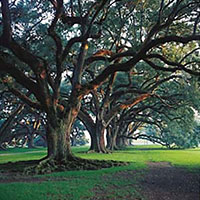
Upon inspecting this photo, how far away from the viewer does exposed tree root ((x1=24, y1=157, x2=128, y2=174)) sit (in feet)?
33.0

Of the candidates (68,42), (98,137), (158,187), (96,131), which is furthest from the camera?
(98,137)

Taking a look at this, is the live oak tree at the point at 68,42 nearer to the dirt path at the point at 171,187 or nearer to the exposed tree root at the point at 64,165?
the exposed tree root at the point at 64,165

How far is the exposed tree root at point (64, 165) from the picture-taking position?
10.1 metres

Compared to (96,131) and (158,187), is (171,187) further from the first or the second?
(96,131)

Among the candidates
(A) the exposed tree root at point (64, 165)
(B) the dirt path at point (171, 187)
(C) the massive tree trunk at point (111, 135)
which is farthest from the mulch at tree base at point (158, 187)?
(C) the massive tree trunk at point (111, 135)

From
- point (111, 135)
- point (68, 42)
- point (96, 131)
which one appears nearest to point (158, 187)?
point (68, 42)

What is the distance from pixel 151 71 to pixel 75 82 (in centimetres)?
862

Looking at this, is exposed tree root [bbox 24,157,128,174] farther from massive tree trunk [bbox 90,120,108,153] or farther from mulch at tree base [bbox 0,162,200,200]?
massive tree trunk [bbox 90,120,108,153]

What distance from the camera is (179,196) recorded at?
6301 millimetres

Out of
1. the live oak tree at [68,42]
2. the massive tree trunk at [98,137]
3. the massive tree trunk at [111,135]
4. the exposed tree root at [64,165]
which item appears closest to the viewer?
the exposed tree root at [64,165]

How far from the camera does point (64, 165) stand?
11188 mm

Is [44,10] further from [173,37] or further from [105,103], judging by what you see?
[105,103]

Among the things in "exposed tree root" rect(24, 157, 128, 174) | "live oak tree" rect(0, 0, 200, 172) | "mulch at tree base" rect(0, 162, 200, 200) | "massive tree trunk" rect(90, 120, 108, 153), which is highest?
"live oak tree" rect(0, 0, 200, 172)

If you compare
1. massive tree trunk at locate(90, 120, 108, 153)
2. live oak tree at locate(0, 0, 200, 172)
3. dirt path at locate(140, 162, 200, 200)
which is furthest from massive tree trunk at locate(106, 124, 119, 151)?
dirt path at locate(140, 162, 200, 200)
